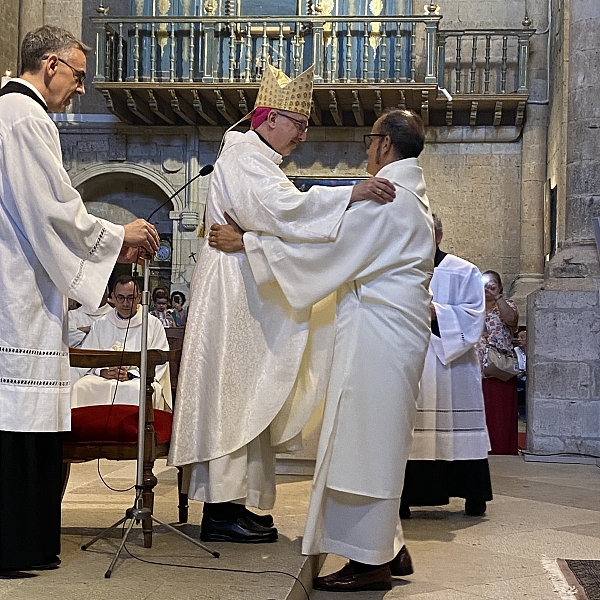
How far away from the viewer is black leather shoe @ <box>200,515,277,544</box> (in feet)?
12.1

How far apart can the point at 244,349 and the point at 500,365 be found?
4500 millimetres

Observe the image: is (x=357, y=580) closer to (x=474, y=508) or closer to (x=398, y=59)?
(x=474, y=508)

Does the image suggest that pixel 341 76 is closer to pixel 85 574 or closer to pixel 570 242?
pixel 570 242

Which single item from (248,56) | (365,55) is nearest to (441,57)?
(365,55)

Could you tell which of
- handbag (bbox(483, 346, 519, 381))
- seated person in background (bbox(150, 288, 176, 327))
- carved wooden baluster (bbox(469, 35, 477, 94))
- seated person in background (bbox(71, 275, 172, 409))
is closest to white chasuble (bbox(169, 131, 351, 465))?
seated person in background (bbox(71, 275, 172, 409))

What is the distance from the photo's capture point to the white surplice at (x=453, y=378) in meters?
4.99

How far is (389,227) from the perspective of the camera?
3.38m

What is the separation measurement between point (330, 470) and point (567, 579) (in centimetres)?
120

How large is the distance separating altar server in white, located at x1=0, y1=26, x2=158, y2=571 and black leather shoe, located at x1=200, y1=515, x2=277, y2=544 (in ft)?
2.25

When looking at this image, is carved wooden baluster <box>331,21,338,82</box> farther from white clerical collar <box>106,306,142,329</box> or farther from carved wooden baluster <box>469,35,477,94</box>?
white clerical collar <box>106,306,142,329</box>

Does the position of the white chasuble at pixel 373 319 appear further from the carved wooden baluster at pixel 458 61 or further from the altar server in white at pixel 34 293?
the carved wooden baluster at pixel 458 61

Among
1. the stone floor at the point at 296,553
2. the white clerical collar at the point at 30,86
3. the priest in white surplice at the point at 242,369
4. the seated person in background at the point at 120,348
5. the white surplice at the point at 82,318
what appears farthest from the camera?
the white surplice at the point at 82,318

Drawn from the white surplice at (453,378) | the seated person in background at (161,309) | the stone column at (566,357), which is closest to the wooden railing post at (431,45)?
the seated person in background at (161,309)

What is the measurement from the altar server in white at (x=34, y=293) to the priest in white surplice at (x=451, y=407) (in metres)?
2.25
